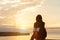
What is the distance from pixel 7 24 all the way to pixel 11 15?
13cm

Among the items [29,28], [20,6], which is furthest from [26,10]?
[29,28]

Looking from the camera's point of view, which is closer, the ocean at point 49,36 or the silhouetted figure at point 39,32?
the silhouetted figure at point 39,32

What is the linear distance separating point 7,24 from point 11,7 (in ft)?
0.74

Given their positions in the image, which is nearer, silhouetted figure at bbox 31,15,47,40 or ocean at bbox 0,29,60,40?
silhouetted figure at bbox 31,15,47,40

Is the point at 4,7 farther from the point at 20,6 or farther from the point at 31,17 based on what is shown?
the point at 31,17

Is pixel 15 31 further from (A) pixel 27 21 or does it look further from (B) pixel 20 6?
(B) pixel 20 6

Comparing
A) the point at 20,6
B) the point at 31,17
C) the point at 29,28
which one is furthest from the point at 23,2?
the point at 29,28

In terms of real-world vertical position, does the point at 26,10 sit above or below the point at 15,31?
above

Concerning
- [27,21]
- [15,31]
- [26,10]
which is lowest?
[15,31]

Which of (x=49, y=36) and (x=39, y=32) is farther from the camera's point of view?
(x=49, y=36)

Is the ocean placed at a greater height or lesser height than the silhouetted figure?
lesser

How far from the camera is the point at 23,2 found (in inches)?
76.9

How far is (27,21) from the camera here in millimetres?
1929

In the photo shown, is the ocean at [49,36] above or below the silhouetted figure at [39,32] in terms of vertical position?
A: below
